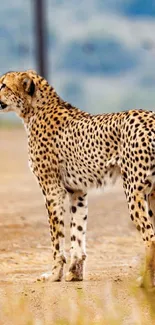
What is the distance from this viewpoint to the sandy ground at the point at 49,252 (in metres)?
7.12

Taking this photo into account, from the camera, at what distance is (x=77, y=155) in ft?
26.0

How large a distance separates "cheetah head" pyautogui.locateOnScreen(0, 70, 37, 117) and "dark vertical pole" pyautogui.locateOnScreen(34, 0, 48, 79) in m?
15.4

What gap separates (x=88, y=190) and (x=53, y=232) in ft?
1.41

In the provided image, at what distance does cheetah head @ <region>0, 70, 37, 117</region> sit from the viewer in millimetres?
8594

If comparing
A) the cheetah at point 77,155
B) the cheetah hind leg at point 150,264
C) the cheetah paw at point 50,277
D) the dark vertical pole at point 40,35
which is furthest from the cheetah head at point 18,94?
the dark vertical pole at point 40,35

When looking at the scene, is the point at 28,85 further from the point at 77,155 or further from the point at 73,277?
the point at 73,277

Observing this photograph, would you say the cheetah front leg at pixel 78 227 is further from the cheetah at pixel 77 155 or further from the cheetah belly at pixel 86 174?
the cheetah belly at pixel 86 174

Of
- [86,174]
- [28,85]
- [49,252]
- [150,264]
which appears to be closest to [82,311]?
[150,264]

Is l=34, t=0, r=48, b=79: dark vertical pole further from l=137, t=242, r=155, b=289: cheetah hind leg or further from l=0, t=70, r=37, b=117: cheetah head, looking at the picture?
l=137, t=242, r=155, b=289: cheetah hind leg

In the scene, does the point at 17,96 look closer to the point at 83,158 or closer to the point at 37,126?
the point at 37,126

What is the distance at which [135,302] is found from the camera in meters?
6.93

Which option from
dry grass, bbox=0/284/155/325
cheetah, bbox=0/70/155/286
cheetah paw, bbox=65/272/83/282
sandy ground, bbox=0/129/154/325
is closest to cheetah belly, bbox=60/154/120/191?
cheetah, bbox=0/70/155/286

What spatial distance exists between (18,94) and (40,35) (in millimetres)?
15430

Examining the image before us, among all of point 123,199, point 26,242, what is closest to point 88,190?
point 26,242
